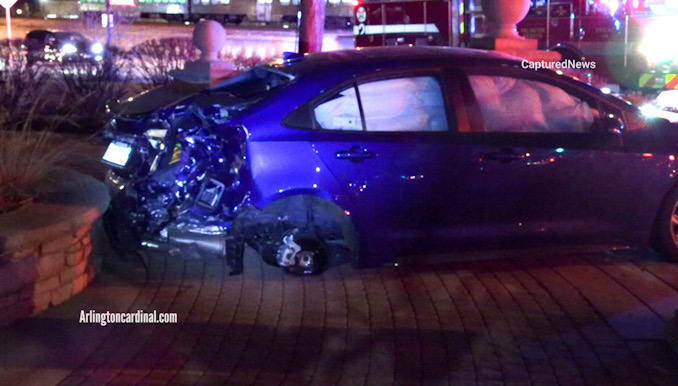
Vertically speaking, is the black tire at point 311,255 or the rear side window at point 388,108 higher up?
the rear side window at point 388,108

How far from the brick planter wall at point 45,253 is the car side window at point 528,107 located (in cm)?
298

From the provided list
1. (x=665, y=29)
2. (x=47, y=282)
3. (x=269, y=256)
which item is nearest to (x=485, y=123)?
(x=269, y=256)

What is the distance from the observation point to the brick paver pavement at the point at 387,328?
4951 mm

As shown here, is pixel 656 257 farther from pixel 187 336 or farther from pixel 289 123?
pixel 187 336

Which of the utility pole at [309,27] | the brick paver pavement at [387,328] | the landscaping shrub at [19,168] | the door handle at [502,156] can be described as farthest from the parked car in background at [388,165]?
the utility pole at [309,27]

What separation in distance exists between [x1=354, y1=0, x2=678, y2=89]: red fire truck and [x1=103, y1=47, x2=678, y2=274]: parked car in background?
27.3ft

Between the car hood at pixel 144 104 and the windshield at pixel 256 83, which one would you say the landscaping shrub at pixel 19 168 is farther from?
the windshield at pixel 256 83

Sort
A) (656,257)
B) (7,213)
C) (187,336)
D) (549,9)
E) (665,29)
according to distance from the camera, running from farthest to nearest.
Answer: (549,9), (665,29), (656,257), (7,213), (187,336)

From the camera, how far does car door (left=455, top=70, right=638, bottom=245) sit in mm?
6398

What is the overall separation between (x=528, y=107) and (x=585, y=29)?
10076 mm

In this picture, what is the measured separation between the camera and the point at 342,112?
635 centimetres

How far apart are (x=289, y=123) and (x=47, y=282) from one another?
197cm

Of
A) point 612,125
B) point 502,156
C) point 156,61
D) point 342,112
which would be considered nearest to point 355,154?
point 342,112

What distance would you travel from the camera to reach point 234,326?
5.67 meters
